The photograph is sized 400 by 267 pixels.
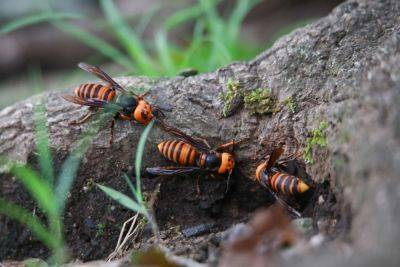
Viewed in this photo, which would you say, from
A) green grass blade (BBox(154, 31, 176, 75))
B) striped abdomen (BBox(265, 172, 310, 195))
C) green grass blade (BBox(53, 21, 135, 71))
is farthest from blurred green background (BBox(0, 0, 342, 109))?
striped abdomen (BBox(265, 172, 310, 195))

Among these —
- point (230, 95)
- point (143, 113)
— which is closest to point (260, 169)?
point (230, 95)

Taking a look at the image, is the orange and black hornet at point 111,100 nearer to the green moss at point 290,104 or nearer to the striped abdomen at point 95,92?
the striped abdomen at point 95,92

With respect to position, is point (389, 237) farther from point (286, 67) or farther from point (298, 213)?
point (286, 67)

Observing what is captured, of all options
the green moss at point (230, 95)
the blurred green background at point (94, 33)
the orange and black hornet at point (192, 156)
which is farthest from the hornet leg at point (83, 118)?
the blurred green background at point (94, 33)

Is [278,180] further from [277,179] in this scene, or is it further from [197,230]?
[197,230]

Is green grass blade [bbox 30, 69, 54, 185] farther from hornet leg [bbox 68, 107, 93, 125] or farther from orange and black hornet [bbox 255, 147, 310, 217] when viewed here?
orange and black hornet [bbox 255, 147, 310, 217]

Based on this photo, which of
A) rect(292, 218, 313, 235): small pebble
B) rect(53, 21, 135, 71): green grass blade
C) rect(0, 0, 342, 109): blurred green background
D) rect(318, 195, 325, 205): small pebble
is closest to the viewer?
rect(292, 218, 313, 235): small pebble
